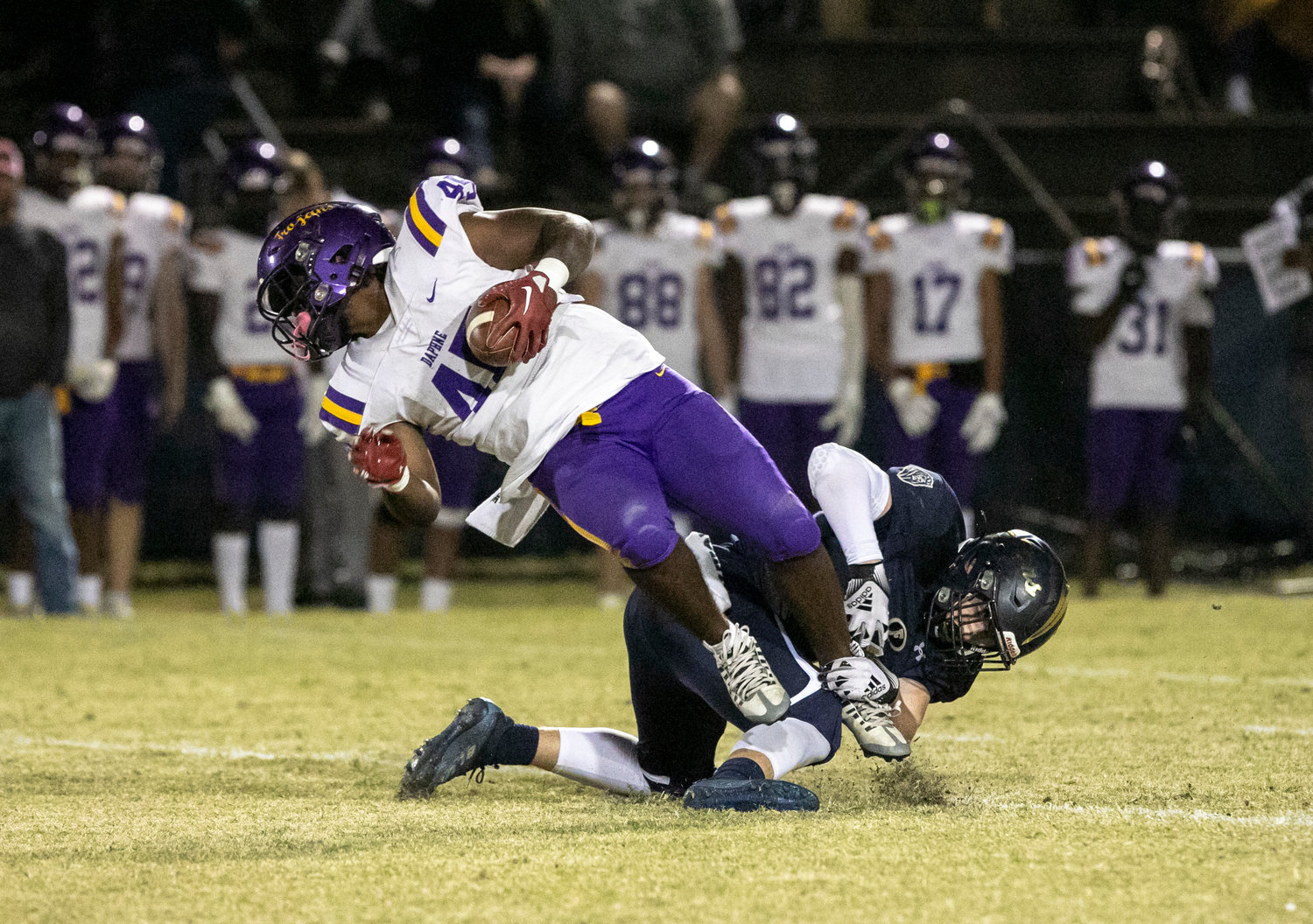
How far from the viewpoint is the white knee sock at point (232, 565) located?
26.7 feet

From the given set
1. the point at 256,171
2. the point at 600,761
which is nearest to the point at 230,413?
the point at 256,171

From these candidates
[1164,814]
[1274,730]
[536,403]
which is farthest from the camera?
[1274,730]

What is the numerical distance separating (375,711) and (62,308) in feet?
11.3

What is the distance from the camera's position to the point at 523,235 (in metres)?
4.07

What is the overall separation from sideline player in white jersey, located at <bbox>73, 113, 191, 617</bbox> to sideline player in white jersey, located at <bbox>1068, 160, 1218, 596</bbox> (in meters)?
4.96

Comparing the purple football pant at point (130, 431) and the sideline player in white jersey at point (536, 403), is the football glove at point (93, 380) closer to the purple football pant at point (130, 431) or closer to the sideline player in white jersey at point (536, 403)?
the purple football pant at point (130, 431)

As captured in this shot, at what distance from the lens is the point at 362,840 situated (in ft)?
10.9

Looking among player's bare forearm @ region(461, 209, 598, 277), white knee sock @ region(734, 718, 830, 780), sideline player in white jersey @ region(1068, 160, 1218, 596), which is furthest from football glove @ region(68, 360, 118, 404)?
white knee sock @ region(734, 718, 830, 780)

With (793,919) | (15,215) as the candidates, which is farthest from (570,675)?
(15,215)

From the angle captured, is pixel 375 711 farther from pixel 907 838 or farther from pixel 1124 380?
pixel 1124 380

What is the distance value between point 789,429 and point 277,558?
2786 mm

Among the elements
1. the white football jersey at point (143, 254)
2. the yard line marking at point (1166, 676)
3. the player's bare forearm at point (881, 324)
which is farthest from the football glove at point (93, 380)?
the yard line marking at point (1166, 676)

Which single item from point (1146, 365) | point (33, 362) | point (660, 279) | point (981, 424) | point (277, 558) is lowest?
point (277, 558)

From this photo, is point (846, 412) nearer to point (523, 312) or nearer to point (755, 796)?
point (523, 312)
